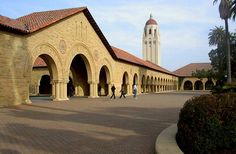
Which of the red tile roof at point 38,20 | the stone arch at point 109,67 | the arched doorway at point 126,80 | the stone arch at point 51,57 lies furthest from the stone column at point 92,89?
the arched doorway at point 126,80

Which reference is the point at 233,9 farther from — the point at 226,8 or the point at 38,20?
the point at 38,20

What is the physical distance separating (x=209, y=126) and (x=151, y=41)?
87.0m

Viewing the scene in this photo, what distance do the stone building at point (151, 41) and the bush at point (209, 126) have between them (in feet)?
281

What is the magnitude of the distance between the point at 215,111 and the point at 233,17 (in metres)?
30.2

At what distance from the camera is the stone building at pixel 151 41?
91.3 meters

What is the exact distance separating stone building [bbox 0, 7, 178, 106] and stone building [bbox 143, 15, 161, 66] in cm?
4983

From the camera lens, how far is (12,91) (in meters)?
20.5

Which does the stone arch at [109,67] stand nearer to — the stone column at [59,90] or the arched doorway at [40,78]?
the arched doorway at [40,78]

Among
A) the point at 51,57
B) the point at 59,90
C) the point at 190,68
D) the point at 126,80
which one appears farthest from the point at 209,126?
the point at 190,68

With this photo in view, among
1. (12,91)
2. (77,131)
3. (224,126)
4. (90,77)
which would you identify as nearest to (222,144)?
(224,126)

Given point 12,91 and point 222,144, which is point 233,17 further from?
point 222,144

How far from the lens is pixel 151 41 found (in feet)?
304

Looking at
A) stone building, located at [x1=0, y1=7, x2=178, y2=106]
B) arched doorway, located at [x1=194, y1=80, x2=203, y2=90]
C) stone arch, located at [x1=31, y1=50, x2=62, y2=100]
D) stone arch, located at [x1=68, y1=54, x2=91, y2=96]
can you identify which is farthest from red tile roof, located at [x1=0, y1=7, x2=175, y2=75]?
arched doorway, located at [x1=194, y1=80, x2=203, y2=90]

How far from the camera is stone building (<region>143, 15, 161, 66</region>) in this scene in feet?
300
